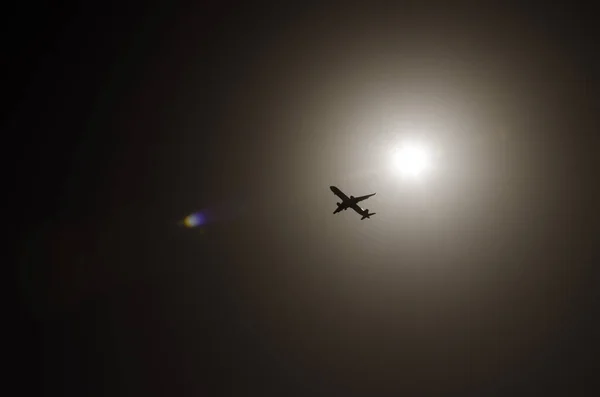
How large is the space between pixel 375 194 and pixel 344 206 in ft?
33.2

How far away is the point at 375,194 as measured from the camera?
130125mm

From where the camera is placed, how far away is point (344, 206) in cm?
12531
